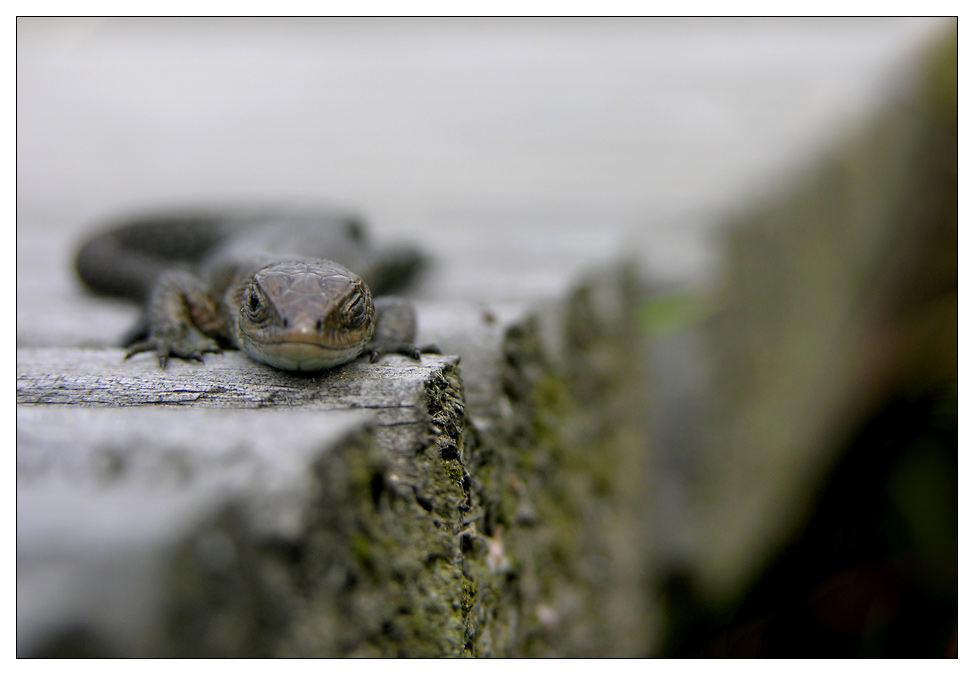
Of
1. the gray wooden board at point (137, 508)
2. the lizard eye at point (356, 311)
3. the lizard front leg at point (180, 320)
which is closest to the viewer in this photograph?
the gray wooden board at point (137, 508)

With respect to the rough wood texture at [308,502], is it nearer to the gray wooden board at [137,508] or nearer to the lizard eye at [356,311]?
the gray wooden board at [137,508]

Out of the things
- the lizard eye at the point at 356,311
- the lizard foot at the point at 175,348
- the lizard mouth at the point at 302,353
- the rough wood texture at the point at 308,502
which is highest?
the lizard eye at the point at 356,311

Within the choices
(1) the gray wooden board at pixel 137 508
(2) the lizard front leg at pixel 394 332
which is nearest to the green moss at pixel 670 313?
(2) the lizard front leg at pixel 394 332

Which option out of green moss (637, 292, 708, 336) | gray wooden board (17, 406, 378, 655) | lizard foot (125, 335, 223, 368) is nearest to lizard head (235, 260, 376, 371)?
lizard foot (125, 335, 223, 368)

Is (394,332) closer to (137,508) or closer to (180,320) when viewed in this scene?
(180,320)

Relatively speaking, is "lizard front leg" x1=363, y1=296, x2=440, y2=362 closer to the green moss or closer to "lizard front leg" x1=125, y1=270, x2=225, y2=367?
"lizard front leg" x1=125, y1=270, x2=225, y2=367

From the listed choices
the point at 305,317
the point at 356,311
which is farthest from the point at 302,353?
the point at 356,311

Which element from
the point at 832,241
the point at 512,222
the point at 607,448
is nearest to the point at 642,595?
the point at 607,448

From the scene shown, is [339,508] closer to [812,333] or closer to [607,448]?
[607,448]
